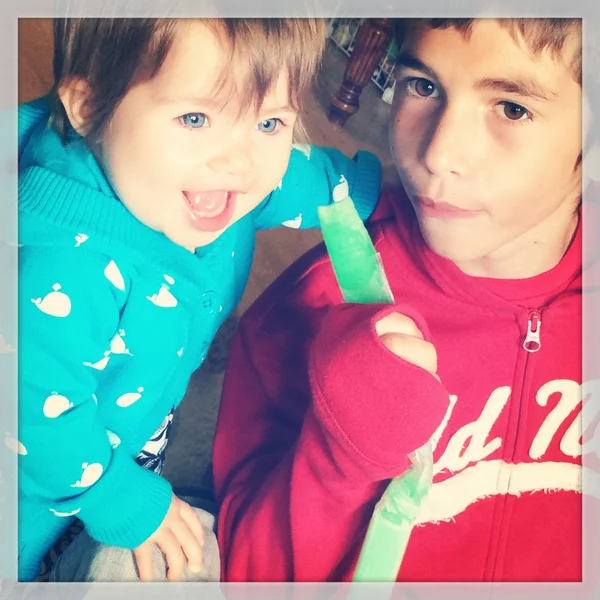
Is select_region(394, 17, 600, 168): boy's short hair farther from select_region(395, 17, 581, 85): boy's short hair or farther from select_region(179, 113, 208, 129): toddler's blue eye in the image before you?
select_region(179, 113, 208, 129): toddler's blue eye

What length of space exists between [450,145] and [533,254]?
13cm

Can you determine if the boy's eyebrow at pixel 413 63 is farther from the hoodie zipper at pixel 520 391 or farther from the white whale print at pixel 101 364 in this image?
the white whale print at pixel 101 364

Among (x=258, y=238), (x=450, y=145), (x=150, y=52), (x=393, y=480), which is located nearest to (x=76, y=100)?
(x=150, y=52)

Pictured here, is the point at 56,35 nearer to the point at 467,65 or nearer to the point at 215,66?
the point at 215,66

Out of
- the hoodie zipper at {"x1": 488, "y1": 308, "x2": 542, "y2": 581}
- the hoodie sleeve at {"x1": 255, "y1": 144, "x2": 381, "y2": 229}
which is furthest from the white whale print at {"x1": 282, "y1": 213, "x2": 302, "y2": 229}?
the hoodie zipper at {"x1": 488, "y1": 308, "x2": 542, "y2": 581}

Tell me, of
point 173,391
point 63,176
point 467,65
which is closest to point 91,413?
point 173,391

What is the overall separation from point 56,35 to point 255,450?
0.39 meters

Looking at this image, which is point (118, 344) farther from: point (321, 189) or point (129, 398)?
point (321, 189)

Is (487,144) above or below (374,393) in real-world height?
above

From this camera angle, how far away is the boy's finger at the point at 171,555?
54cm

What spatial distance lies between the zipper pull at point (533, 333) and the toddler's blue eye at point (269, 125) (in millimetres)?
278

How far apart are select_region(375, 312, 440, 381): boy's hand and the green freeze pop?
30 mm

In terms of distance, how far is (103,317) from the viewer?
0.49 meters

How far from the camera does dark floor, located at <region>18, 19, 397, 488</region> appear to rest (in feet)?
1.68
